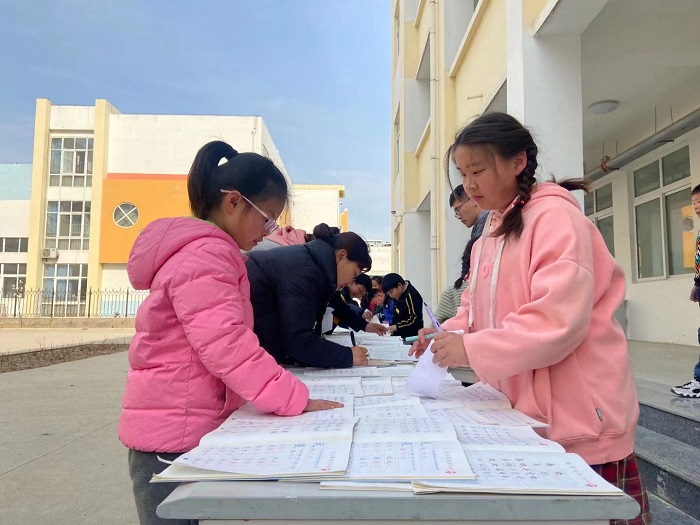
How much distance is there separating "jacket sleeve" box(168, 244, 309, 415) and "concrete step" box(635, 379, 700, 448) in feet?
8.25

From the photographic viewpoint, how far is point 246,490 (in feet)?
2.54

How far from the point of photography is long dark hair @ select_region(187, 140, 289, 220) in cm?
143

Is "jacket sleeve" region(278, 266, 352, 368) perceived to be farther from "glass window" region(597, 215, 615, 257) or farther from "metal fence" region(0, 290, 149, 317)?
"metal fence" region(0, 290, 149, 317)

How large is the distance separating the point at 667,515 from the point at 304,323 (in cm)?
178

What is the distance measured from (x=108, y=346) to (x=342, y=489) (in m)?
12.1

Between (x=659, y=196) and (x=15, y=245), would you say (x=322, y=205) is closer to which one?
(x=15, y=245)

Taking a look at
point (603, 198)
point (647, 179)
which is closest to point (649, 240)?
point (647, 179)

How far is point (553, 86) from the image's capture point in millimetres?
3748

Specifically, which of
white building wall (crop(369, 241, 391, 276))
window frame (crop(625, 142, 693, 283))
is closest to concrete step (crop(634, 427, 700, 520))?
window frame (crop(625, 142, 693, 283))

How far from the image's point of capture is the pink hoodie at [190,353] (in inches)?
45.2

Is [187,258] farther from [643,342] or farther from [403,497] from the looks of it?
[643,342]

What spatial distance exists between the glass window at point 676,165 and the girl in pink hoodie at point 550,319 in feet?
21.0

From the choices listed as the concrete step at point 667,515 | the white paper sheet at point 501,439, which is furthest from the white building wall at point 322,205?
the white paper sheet at point 501,439

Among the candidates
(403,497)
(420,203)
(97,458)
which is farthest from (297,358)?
(420,203)
